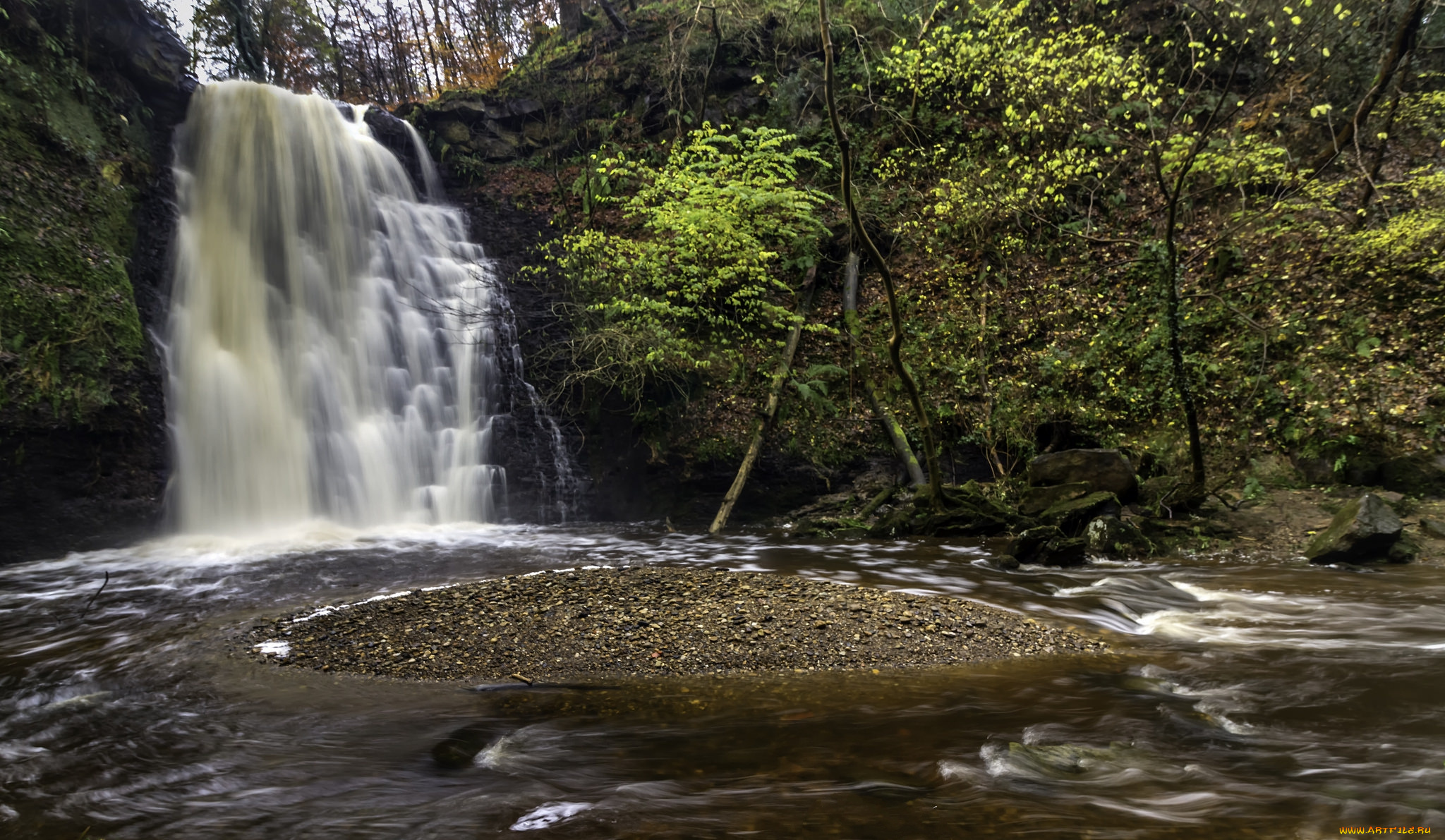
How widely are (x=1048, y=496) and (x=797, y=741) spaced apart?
6.98 metres

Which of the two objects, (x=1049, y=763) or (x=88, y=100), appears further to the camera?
(x=88, y=100)

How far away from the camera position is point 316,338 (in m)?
12.9

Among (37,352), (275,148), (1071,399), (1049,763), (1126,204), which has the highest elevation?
(275,148)

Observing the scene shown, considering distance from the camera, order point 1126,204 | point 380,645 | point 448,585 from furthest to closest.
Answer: point 1126,204, point 448,585, point 380,645

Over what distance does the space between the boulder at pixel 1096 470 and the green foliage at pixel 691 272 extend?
4974 mm

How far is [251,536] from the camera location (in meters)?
10.7

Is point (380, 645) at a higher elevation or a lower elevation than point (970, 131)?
lower

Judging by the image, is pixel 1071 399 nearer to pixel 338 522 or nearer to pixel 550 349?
pixel 550 349

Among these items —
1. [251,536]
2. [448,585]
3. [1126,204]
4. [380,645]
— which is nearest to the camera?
[380,645]

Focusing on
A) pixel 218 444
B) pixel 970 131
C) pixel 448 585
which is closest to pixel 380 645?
pixel 448 585

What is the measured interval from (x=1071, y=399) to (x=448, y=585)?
9609 mm

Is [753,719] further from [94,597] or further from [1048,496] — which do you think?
[94,597]

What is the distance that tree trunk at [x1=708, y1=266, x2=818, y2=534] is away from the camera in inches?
454

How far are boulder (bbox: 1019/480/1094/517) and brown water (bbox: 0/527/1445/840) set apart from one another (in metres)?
2.73
